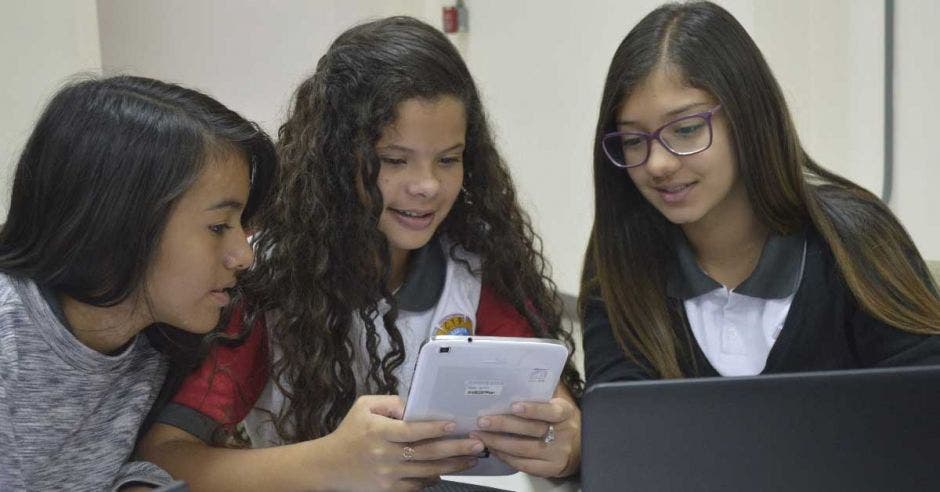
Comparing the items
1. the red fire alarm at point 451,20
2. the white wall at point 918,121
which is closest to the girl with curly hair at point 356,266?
the white wall at point 918,121

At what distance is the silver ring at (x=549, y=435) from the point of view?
4.31 ft

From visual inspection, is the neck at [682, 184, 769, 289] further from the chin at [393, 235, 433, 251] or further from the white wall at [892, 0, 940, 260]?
the white wall at [892, 0, 940, 260]

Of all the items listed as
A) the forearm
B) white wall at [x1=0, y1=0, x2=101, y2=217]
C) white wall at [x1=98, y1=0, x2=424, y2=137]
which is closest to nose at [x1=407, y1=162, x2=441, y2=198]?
the forearm

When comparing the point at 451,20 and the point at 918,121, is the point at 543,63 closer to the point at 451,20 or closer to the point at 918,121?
the point at 451,20

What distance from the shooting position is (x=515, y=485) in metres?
1.40

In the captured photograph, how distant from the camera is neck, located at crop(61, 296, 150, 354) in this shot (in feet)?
4.09

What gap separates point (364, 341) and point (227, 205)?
0.35 metres

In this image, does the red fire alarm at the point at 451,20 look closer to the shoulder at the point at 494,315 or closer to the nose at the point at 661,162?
the shoulder at the point at 494,315

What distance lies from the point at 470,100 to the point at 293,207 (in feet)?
0.97

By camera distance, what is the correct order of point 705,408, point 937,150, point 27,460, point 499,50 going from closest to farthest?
1. point 705,408
2. point 27,460
3. point 937,150
4. point 499,50

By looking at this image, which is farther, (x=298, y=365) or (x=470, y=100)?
(x=470, y=100)

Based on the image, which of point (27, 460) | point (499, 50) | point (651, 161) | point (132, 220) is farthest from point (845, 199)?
point (499, 50)

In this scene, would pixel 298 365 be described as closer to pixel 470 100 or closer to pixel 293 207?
pixel 293 207

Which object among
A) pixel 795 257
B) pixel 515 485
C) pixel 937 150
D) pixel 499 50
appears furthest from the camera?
pixel 499 50
